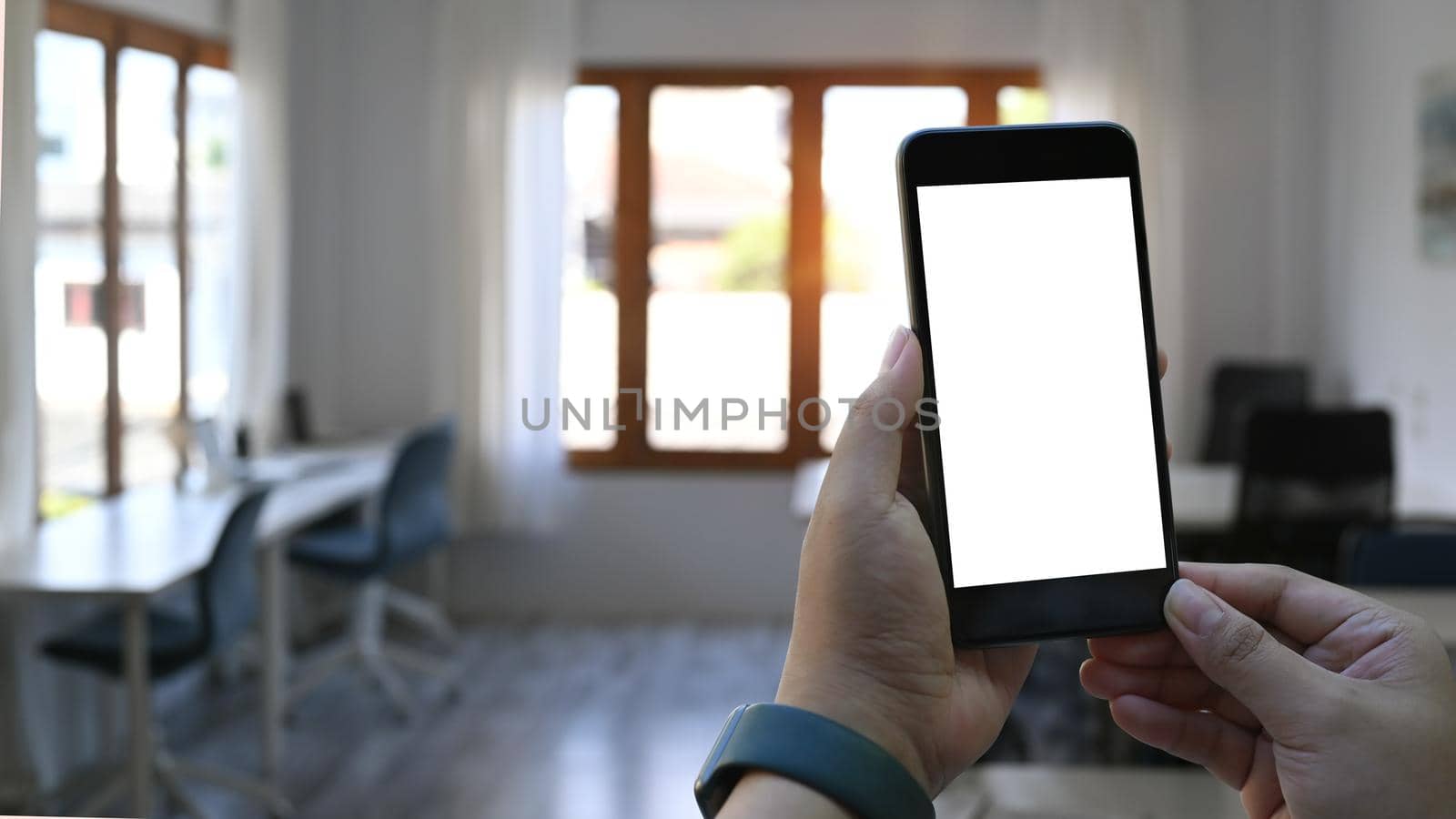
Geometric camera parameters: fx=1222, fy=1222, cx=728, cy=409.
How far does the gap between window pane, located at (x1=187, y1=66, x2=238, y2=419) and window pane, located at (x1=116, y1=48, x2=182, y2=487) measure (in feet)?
0.31

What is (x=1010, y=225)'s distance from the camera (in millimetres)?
665

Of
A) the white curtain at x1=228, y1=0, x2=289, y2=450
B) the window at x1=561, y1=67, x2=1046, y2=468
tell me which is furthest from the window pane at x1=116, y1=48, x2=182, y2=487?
the window at x1=561, y1=67, x2=1046, y2=468

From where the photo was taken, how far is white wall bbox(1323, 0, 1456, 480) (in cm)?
351

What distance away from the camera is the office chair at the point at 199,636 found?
8.47ft

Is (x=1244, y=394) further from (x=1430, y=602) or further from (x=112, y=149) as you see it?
(x=112, y=149)

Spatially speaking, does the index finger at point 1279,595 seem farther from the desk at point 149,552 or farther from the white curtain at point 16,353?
the white curtain at point 16,353

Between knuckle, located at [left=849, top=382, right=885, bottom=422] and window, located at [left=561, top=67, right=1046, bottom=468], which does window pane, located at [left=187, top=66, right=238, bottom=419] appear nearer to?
window, located at [left=561, top=67, right=1046, bottom=468]

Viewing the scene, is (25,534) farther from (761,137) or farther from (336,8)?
(761,137)

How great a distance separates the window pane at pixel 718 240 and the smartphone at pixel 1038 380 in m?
3.80

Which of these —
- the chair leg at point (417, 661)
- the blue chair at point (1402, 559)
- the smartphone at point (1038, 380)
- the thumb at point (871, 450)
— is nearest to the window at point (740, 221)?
the chair leg at point (417, 661)

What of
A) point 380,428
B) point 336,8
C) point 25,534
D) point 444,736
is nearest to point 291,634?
point 380,428

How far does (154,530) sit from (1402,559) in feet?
8.75

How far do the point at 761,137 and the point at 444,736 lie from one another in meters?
2.40

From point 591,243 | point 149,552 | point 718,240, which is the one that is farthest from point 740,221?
point 149,552
